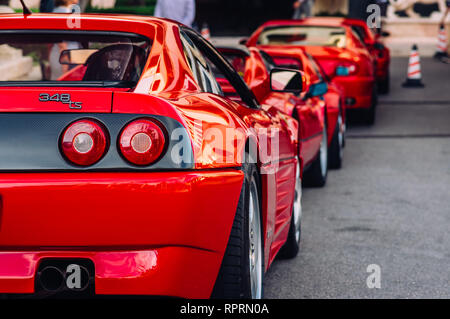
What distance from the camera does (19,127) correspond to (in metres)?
3.18

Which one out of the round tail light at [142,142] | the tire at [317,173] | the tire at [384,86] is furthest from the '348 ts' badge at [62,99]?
the tire at [384,86]

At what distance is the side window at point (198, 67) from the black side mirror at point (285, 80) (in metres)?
0.89

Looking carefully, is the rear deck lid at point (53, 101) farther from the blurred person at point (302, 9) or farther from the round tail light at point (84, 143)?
the blurred person at point (302, 9)

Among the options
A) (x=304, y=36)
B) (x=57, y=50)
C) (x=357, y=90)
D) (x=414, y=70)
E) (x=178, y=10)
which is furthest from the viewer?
(x=414, y=70)

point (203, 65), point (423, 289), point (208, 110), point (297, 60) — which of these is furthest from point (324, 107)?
point (208, 110)

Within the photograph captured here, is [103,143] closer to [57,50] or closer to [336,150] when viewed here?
[336,150]

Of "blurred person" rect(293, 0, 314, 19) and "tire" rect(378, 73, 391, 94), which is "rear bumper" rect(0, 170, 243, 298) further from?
"blurred person" rect(293, 0, 314, 19)

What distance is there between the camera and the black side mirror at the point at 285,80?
516cm

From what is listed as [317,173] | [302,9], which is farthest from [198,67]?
[302,9]

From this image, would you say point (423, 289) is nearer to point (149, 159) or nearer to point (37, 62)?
point (149, 159)

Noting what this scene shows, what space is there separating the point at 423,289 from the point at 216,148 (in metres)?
1.95

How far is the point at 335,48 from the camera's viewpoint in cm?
1191

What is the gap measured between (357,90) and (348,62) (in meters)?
0.41
